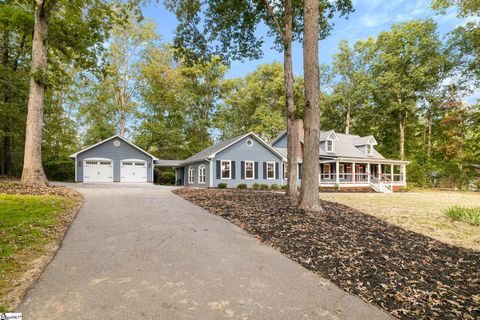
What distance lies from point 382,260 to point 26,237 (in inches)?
232

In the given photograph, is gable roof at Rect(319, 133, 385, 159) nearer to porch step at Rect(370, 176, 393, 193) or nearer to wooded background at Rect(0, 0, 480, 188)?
porch step at Rect(370, 176, 393, 193)

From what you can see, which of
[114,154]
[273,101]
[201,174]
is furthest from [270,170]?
[273,101]

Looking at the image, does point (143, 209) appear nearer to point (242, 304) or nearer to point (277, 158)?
point (242, 304)

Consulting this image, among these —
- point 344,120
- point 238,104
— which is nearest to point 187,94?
point 238,104

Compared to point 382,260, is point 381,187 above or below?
below

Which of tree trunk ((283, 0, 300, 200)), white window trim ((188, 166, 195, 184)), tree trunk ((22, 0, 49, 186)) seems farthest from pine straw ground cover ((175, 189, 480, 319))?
white window trim ((188, 166, 195, 184))

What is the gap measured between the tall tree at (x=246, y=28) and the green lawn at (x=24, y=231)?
761 cm

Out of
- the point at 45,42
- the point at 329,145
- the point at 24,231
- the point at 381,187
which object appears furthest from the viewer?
the point at 329,145

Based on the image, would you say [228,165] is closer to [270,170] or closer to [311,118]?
[270,170]

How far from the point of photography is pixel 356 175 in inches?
987

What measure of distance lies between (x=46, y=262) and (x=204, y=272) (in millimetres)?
2223

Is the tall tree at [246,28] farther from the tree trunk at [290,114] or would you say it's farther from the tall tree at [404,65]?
the tall tree at [404,65]

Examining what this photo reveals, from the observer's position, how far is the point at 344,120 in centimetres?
3428

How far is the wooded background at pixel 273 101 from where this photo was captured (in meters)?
26.0
